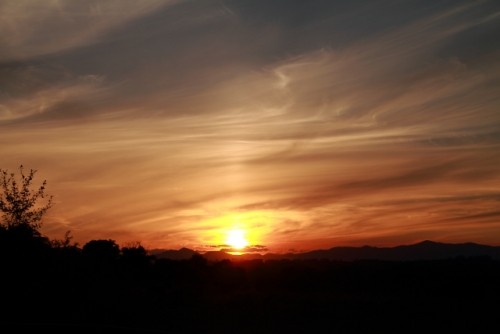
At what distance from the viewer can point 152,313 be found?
30812 mm

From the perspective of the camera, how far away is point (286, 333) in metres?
26.3

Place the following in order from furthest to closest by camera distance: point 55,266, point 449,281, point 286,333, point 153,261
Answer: point 153,261 → point 449,281 → point 55,266 → point 286,333

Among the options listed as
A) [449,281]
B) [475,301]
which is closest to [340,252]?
[449,281]

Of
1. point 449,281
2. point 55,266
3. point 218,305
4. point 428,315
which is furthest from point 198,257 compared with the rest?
point 428,315

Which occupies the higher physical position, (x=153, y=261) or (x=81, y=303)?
(x=153, y=261)

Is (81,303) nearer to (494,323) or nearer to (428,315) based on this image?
(428,315)

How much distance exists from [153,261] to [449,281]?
36.7 m

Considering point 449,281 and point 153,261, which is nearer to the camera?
point 449,281

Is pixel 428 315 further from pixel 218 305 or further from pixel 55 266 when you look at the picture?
pixel 55 266

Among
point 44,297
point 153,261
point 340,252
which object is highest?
point 340,252

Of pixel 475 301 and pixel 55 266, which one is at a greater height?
pixel 55 266

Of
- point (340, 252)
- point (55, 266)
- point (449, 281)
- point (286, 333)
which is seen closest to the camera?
point (286, 333)

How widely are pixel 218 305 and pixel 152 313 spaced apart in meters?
3.81

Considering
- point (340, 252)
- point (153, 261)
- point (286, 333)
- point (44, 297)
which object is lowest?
point (286, 333)
